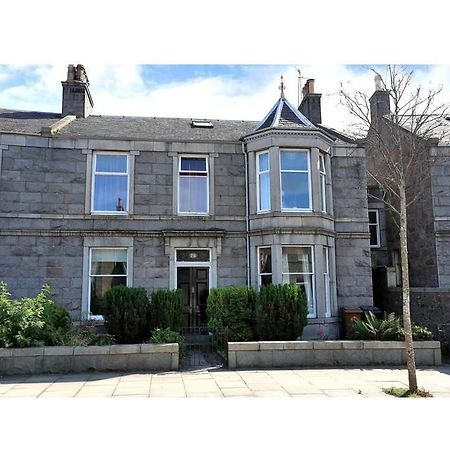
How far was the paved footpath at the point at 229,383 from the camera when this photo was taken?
767 cm

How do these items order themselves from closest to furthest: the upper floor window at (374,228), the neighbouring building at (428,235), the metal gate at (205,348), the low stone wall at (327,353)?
the low stone wall at (327,353)
the metal gate at (205,348)
the neighbouring building at (428,235)
the upper floor window at (374,228)

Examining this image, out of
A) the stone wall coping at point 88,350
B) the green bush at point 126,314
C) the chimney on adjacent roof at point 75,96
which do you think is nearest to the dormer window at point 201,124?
the chimney on adjacent roof at point 75,96

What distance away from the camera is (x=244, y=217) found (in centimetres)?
1435

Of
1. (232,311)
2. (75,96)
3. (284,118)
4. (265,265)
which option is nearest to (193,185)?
(265,265)

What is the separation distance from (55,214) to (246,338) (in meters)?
7.25

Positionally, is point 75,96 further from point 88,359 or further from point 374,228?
point 374,228

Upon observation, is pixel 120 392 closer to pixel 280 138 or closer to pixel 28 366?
pixel 28 366

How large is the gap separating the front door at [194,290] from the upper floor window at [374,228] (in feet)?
25.8

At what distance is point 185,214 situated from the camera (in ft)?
47.0

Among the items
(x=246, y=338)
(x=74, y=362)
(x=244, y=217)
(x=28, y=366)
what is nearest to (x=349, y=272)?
(x=244, y=217)

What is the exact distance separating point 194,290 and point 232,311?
3.10 m

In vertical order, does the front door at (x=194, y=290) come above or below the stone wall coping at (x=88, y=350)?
above

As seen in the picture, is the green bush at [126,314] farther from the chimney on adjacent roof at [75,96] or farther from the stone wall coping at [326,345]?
the chimney on adjacent roof at [75,96]

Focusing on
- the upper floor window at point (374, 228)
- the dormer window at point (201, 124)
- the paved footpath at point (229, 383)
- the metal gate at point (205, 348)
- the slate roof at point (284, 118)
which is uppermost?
the dormer window at point (201, 124)
